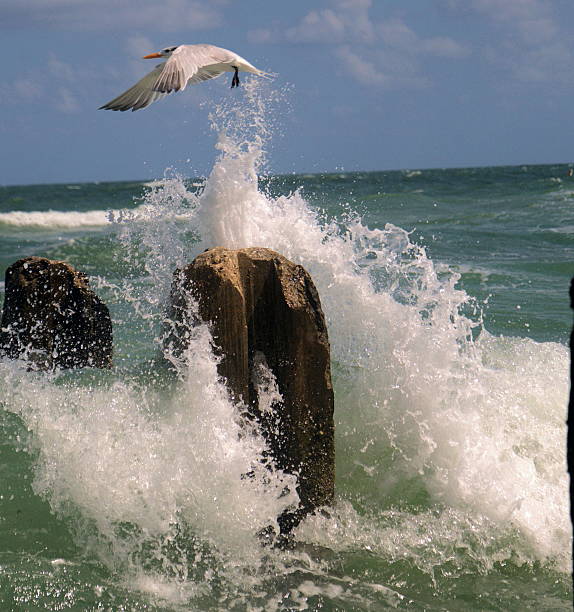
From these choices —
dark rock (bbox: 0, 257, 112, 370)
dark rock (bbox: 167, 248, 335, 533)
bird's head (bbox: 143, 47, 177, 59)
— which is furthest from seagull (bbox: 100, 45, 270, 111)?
dark rock (bbox: 167, 248, 335, 533)

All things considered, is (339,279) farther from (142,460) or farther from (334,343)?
(142,460)

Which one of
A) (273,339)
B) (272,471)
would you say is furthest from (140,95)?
(272,471)

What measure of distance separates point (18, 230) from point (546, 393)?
2236 centimetres

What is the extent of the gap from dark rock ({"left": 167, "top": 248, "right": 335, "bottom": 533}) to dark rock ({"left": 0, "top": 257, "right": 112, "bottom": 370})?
1274 mm

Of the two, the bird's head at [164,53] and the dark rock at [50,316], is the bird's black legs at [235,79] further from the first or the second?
the dark rock at [50,316]

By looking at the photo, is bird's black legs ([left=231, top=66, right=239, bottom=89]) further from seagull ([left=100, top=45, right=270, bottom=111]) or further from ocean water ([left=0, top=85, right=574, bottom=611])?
ocean water ([left=0, top=85, right=574, bottom=611])

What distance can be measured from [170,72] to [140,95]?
249 millimetres

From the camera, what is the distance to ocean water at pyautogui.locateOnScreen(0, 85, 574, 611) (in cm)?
315

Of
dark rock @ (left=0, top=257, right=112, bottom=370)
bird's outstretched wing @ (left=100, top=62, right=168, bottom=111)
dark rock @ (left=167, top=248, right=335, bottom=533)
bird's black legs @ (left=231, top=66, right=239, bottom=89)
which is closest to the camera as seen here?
dark rock @ (left=167, top=248, right=335, bottom=533)

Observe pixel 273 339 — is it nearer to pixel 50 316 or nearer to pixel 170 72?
pixel 50 316

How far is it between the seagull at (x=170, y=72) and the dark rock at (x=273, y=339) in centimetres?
154

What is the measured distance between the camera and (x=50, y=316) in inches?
180

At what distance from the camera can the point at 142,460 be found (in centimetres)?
341

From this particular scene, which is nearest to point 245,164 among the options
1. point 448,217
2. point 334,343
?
point 334,343
